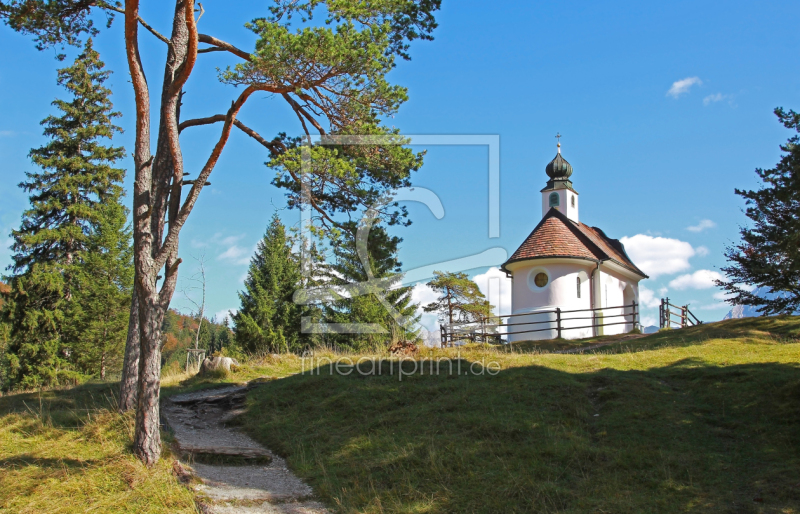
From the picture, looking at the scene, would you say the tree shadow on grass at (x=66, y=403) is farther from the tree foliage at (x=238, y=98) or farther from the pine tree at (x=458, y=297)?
the pine tree at (x=458, y=297)

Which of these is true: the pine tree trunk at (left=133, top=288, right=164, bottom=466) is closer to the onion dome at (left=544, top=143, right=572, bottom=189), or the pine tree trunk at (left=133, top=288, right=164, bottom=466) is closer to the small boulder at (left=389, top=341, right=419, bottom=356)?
the small boulder at (left=389, top=341, right=419, bottom=356)

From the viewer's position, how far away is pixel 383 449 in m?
7.81

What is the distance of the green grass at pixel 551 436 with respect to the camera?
628cm

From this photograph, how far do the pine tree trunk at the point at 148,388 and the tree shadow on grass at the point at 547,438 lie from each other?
192 cm

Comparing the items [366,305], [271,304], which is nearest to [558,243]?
[366,305]

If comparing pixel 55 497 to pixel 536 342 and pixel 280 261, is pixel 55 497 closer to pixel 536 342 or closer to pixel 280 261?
pixel 536 342

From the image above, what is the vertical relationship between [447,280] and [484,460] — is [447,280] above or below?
above

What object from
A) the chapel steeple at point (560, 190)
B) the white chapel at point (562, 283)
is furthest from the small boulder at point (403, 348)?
the chapel steeple at point (560, 190)

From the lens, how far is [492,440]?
772 centimetres

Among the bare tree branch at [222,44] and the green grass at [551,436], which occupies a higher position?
the bare tree branch at [222,44]

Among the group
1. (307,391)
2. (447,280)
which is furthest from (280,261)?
(307,391)

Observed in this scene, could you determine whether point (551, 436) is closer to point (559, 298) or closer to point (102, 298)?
point (559, 298)

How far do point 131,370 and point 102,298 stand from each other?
18.2 metres

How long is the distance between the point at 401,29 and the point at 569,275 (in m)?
16.6
